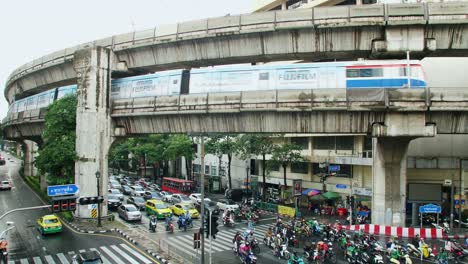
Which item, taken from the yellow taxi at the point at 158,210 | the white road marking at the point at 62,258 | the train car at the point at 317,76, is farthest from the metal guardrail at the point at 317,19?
the white road marking at the point at 62,258

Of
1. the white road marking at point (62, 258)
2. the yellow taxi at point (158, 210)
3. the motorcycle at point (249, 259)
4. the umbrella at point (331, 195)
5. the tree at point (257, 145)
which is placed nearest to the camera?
the motorcycle at point (249, 259)

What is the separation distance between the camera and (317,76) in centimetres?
2288

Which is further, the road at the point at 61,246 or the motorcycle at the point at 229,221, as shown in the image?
the motorcycle at the point at 229,221

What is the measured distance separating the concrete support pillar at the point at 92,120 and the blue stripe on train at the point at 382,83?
19727 millimetres

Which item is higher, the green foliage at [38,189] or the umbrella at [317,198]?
the umbrella at [317,198]

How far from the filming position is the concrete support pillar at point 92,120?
3061 cm

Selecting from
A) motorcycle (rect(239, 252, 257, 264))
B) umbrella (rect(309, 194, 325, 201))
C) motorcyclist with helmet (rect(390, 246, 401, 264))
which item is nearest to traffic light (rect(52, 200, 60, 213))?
motorcycle (rect(239, 252, 257, 264))

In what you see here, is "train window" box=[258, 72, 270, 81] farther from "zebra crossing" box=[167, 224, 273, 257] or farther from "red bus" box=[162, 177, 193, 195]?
"red bus" box=[162, 177, 193, 195]

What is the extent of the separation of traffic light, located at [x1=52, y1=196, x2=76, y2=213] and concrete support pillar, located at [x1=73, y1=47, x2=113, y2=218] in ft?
43.5

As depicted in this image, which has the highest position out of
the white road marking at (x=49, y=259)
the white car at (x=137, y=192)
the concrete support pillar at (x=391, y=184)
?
the concrete support pillar at (x=391, y=184)

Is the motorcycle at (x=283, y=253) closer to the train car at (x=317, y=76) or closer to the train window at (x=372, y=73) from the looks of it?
the train car at (x=317, y=76)

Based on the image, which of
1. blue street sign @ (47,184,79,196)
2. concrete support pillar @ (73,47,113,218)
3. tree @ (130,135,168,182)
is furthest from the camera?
tree @ (130,135,168,182)

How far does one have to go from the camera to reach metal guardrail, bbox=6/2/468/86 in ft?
70.9

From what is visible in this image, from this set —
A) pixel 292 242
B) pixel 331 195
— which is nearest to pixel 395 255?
pixel 292 242
